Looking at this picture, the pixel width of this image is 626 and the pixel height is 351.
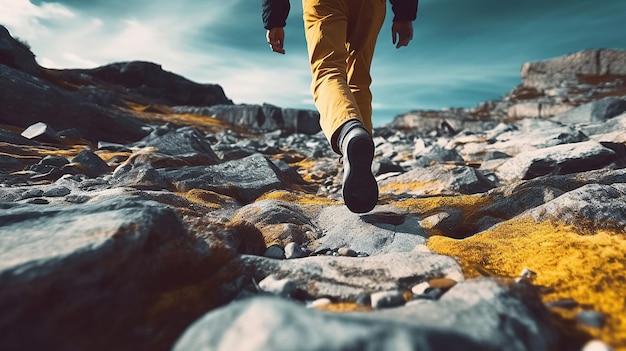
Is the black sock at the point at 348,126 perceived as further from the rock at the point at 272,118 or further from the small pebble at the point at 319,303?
the rock at the point at 272,118

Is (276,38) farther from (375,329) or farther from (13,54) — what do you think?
(13,54)

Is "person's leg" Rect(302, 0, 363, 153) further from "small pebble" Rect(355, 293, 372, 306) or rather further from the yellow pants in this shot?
"small pebble" Rect(355, 293, 372, 306)

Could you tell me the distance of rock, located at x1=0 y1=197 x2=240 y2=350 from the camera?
1.01 meters

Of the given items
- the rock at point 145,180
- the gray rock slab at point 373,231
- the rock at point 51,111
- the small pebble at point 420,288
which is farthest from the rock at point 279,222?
the rock at point 51,111

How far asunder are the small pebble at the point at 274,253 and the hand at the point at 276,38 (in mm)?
1950

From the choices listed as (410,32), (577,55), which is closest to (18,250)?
(410,32)

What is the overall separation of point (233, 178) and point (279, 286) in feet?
11.3

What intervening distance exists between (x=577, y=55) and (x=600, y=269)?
10530 cm

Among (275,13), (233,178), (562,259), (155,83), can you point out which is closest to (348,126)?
(562,259)

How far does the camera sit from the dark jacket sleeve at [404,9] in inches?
136

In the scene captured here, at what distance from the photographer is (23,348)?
93 cm

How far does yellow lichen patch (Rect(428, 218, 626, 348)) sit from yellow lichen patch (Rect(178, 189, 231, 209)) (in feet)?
7.10

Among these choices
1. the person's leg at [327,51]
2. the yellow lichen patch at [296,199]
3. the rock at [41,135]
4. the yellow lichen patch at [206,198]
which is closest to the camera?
the person's leg at [327,51]

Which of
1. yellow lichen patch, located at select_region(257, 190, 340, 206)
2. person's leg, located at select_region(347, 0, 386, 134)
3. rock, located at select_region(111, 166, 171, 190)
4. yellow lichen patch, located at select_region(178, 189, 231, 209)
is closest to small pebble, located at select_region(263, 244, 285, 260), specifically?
person's leg, located at select_region(347, 0, 386, 134)
